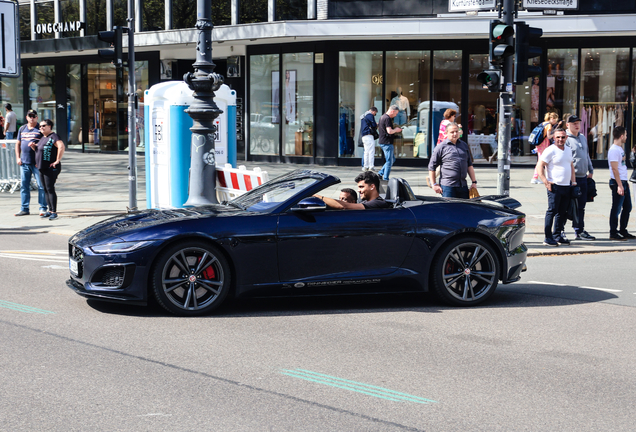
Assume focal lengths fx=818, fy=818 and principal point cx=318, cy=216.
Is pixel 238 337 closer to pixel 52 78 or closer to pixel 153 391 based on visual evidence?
pixel 153 391

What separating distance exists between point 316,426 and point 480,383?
4.53ft

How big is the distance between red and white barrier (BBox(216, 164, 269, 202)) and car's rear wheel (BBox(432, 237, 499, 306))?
408 cm

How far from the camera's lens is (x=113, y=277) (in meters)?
6.96

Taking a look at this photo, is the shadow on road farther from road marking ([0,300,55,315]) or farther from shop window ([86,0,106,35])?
shop window ([86,0,106,35])

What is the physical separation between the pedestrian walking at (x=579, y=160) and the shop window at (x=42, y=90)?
2472 centimetres

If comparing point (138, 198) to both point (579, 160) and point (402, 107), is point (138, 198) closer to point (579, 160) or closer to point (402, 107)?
point (579, 160)

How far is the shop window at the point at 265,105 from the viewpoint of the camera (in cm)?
2555

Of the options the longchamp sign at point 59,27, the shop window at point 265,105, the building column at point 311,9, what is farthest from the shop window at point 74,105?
the building column at point 311,9

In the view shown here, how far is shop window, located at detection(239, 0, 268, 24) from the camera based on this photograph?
24188mm

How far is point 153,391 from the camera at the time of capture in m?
5.02

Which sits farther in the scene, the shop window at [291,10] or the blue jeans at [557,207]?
the shop window at [291,10]

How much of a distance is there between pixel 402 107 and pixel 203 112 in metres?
12.7

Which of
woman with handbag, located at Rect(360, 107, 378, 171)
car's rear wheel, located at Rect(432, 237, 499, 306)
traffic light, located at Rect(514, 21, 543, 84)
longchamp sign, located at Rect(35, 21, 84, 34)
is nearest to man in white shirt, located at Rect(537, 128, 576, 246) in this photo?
traffic light, located at Rect(514, 21, 543, 84)

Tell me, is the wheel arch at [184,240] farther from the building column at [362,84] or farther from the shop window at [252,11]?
the shop window at [252,11]
